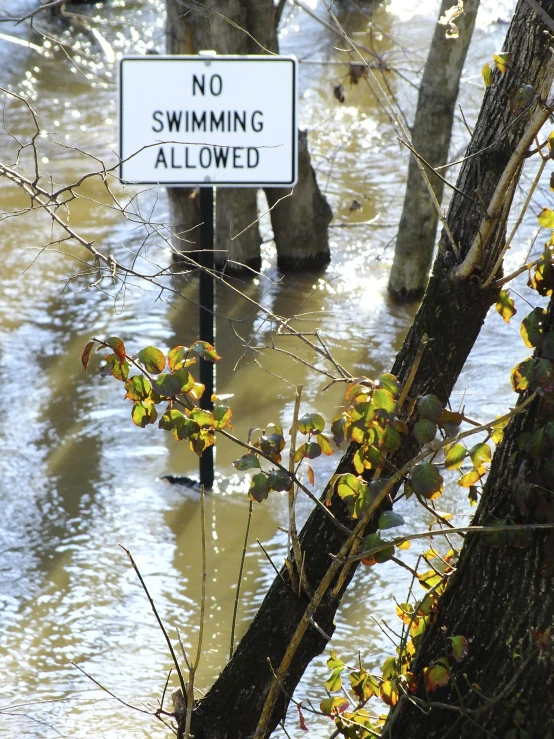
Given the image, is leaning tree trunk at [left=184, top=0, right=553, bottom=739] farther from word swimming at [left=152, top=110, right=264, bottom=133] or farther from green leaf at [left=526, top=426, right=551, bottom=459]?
word swimming at [left=152, top=110, right=264, bottom=133]

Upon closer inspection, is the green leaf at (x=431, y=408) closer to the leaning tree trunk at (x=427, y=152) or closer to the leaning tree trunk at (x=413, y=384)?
the leaning tree trunk at (x=413, y=384)

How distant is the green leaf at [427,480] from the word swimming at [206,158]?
222 centimetres

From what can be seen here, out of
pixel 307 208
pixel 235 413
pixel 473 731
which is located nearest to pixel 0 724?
pixel 473 731

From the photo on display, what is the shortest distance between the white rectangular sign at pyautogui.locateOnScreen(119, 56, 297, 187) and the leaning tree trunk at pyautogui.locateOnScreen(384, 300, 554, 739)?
6.64ft

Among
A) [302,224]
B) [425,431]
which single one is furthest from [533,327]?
[302,224]

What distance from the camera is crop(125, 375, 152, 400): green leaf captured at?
2.15 meters

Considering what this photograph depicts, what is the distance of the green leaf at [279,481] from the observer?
6.72 ft

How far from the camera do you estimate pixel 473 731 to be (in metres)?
2.08

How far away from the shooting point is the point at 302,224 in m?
6.76

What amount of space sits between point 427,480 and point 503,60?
3.24 ft

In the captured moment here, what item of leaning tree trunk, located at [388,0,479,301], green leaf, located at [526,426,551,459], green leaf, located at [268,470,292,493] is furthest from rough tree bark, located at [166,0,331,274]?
green leaf, located at [526,426,551,459]

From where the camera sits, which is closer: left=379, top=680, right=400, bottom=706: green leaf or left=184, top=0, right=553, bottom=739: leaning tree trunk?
left=379, top=680, right=400, bottom=706: green leaf

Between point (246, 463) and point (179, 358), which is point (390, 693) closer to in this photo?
point (246, 463)

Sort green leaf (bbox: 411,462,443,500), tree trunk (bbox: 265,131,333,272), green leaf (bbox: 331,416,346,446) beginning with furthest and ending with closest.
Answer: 1. tree trunk (bbox: 265,131,333,272)
2. green leaf (bbox: 331,416,346,446)
3. green leaf (bbox: 411,462,443,500)
